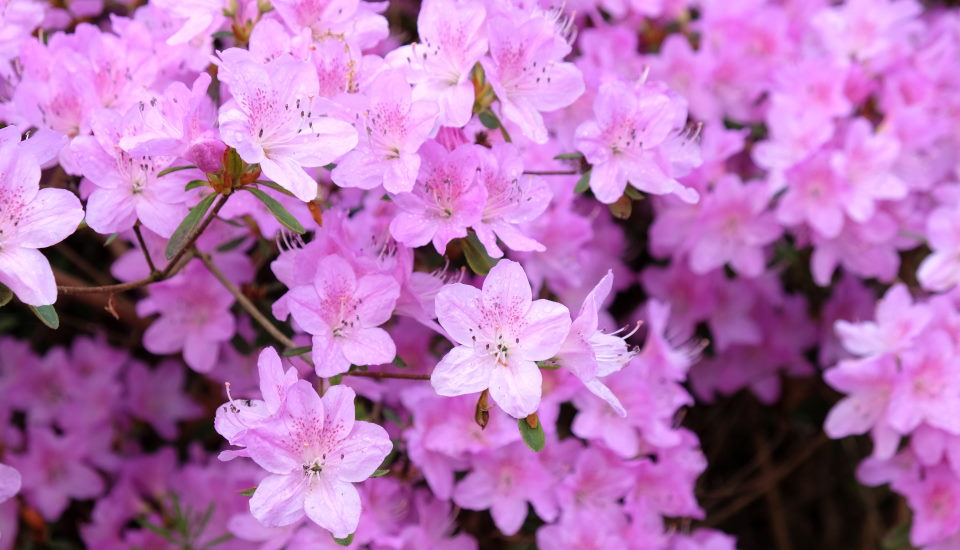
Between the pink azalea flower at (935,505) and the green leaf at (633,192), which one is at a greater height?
the green leaf at (633,192)

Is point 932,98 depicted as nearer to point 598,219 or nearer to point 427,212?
point 598,219

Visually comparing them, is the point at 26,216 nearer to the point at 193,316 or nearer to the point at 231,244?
the point at 231,244

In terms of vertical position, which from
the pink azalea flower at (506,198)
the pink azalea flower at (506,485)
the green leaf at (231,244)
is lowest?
the pink azalea flower at (506,485)

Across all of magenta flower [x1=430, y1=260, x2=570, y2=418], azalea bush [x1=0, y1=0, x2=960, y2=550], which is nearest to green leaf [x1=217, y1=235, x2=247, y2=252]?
azalea bush [x1=0, y1=0, x2=960, y2=550]

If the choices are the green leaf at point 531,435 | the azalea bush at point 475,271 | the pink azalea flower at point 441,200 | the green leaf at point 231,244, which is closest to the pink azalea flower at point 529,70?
the azalea bush at point 475,271

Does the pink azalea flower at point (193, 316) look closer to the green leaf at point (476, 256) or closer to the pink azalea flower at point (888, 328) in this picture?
the green leaf at point (476, 256)

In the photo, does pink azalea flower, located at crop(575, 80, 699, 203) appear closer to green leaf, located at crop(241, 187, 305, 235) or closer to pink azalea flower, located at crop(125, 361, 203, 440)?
green leaf, located at crop(241, 187, 305, 235)
